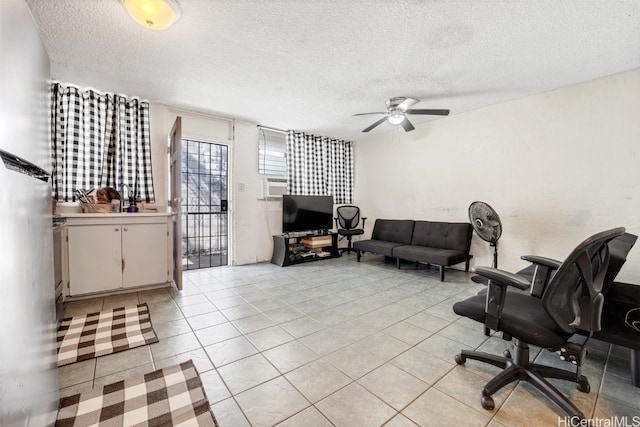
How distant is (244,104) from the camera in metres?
3.77

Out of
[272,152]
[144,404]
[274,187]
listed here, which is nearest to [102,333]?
[144,404]

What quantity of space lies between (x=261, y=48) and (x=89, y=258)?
9.66 ft

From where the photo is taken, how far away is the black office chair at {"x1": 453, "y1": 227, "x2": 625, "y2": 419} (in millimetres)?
1228

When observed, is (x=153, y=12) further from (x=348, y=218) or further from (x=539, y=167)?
(x=539, y=167)

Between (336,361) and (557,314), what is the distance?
4.24 ft

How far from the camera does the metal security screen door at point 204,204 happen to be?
14.8 feet

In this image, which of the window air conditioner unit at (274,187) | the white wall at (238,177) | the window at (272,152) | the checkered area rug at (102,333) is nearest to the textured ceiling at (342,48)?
the white wall at (238,177)

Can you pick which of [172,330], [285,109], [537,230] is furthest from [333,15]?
[537,230]

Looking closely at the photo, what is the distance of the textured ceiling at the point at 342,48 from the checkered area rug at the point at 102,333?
2.51 m

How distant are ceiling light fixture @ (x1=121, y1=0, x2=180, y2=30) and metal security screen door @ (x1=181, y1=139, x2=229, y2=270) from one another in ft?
8.49

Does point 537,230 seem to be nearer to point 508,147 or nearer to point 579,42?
point 508,147

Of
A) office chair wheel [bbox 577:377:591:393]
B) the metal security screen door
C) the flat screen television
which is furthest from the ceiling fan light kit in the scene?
office chair wheel [bbox 577:377:591:393]

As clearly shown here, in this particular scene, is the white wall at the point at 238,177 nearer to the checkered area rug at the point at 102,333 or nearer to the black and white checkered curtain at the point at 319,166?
the black and white checkered curtain at the point at 319,166

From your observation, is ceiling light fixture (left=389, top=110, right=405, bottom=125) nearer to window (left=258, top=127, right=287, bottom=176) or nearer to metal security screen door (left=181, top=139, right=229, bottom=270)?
window (left=258, top=127, right=287, bottom=176)
